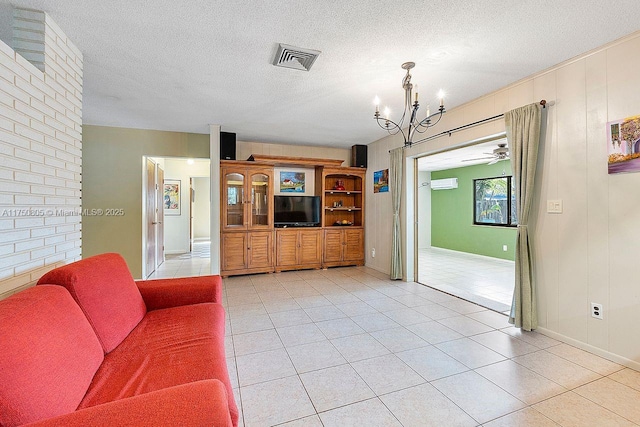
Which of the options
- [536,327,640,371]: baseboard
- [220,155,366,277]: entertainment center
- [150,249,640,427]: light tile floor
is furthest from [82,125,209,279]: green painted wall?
[536,327,640,371]: baseboard

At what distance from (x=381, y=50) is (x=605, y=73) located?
177 cm

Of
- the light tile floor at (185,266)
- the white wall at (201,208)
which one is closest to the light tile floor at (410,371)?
the light tile floor at (185,266)

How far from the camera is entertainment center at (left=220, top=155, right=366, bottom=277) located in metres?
4.90

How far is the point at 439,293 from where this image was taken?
13.0ft

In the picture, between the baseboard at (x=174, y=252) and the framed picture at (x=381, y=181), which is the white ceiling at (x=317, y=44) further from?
the baseboard at (x=174, y=252)

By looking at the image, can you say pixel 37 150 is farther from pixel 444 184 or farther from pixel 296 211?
pixel 444 184

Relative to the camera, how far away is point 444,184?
7.58 m

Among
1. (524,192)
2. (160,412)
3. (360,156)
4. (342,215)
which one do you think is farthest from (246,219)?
(160,412)

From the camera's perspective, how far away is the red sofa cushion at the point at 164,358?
47.3 inches

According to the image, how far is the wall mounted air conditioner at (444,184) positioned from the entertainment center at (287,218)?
2.97 meters

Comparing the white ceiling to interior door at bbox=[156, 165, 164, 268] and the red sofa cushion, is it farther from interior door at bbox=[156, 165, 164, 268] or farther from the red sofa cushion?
interior door at bbox=[156, 165, 164, 268]

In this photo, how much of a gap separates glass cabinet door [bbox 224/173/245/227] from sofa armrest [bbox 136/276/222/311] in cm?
262

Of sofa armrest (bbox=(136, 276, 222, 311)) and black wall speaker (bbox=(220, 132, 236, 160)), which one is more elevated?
black wall speaker (bbox=(220, 132, 236, 160))

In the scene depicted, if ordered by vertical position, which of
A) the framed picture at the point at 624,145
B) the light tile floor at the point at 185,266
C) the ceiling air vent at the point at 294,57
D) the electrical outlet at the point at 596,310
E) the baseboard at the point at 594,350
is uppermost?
the ceiling air vent at the point at 294,57
